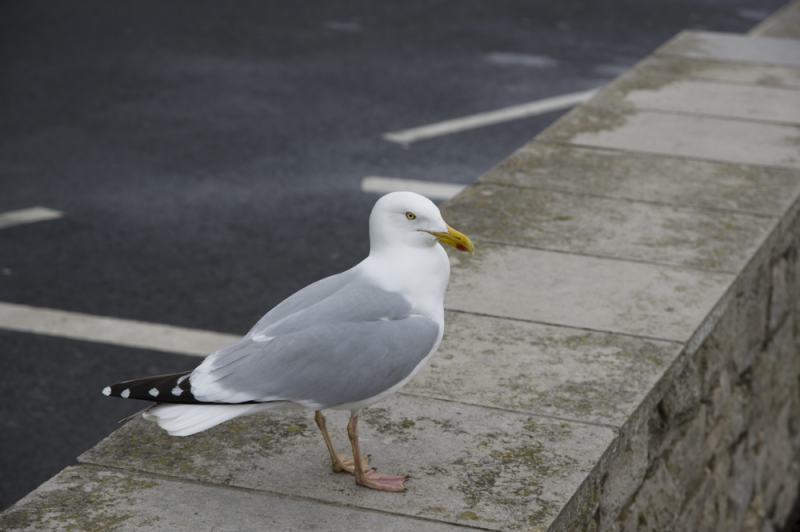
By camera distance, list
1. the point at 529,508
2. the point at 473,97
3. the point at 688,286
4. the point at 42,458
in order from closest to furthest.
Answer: the point at 529,508 < the point at 688,286 < the point at 42,458 < the point at 473,97

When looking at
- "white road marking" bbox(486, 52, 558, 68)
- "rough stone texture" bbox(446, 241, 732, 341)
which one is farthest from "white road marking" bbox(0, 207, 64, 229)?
"white road marking" bbox(486, 52, 558, 68)

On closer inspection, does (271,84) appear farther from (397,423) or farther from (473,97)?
(397,423)

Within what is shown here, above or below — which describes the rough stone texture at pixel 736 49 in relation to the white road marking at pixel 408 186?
above

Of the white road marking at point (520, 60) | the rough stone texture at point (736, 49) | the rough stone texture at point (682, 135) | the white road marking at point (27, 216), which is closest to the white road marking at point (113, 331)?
the white road marking at point (27, 216)

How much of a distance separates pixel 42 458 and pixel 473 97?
20.0 ft

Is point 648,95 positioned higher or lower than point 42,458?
higher

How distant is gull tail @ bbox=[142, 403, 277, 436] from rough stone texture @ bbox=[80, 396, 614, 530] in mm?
445

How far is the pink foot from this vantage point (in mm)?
3338

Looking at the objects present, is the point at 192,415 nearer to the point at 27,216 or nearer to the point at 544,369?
the point at 544,369

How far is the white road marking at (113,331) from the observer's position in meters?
6.04

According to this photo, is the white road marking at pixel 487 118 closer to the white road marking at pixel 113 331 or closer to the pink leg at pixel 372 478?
the white road marking at pixel 113 331

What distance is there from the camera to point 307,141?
9.24m

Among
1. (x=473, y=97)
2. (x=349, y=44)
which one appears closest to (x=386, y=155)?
(x=473, y=97)

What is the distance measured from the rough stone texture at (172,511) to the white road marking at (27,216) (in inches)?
175
